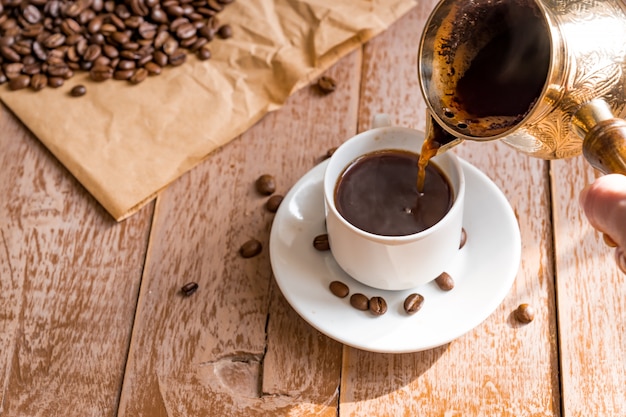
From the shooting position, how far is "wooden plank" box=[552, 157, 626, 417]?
1.15 meters

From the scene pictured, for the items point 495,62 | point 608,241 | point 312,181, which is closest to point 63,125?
point 312,181

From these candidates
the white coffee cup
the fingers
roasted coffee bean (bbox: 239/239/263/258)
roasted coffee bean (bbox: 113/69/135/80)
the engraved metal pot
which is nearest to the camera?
the fingers

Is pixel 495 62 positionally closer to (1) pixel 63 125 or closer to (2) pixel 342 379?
(2) pixel 342 379

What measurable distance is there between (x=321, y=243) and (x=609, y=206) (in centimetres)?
49

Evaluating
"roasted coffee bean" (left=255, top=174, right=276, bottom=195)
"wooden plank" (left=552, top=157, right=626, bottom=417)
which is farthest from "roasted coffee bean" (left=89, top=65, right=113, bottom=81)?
"wooden plank" (left=552, top=157, right=626, bottom=417)

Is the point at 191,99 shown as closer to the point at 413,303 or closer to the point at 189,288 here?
the point at 189,288

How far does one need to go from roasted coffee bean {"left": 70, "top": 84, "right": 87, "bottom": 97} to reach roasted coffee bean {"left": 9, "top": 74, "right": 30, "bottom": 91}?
10 centimetres

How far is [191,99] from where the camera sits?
1500mm

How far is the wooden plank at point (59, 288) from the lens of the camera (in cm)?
120

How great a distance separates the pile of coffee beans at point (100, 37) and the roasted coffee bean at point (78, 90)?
0.12ft

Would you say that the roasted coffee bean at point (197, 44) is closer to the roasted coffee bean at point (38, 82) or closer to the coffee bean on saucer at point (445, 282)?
the roasted coffee bean at point (38, 82)

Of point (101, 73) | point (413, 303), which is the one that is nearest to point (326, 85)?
point (101, 73)

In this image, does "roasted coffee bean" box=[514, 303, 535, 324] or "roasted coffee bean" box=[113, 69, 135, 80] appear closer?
"roasted coffee bean" box=[514, 303, 535, 324]

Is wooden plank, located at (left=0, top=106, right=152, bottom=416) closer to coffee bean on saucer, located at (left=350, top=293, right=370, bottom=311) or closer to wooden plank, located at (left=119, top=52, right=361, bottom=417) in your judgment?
wooden plank, located at (left=119, top=52, right=361, bottom=417)
